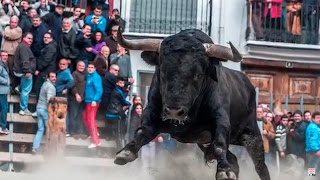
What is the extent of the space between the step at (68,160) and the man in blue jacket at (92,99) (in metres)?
0.33

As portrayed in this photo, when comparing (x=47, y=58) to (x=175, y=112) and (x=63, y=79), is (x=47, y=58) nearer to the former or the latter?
(x=63, y=79)

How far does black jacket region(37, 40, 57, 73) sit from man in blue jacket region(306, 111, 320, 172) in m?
4.59

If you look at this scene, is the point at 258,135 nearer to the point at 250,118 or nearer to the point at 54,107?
the point at 250,118

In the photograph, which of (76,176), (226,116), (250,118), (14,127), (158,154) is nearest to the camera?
(226,116)

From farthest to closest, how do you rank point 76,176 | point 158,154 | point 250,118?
point 158,154 → point 76,176 → point 250,118

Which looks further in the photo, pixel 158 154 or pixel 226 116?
pixel 158 154

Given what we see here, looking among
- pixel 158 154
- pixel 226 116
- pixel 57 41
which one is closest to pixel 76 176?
pixel 158 154

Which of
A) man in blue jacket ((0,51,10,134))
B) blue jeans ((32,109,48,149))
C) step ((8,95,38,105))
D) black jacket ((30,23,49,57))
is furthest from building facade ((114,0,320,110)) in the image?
man in blue jacket ((0,51,10,134))

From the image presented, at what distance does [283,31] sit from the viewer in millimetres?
18156

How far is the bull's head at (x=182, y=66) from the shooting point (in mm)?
8422

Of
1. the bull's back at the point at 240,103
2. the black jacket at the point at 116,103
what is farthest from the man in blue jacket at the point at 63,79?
the bull's back at the point at 240,103

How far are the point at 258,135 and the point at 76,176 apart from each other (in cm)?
308

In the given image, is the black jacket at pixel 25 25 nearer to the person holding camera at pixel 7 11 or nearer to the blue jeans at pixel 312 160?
the person holding camera at pixel 7 11

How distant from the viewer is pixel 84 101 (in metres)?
14.5
